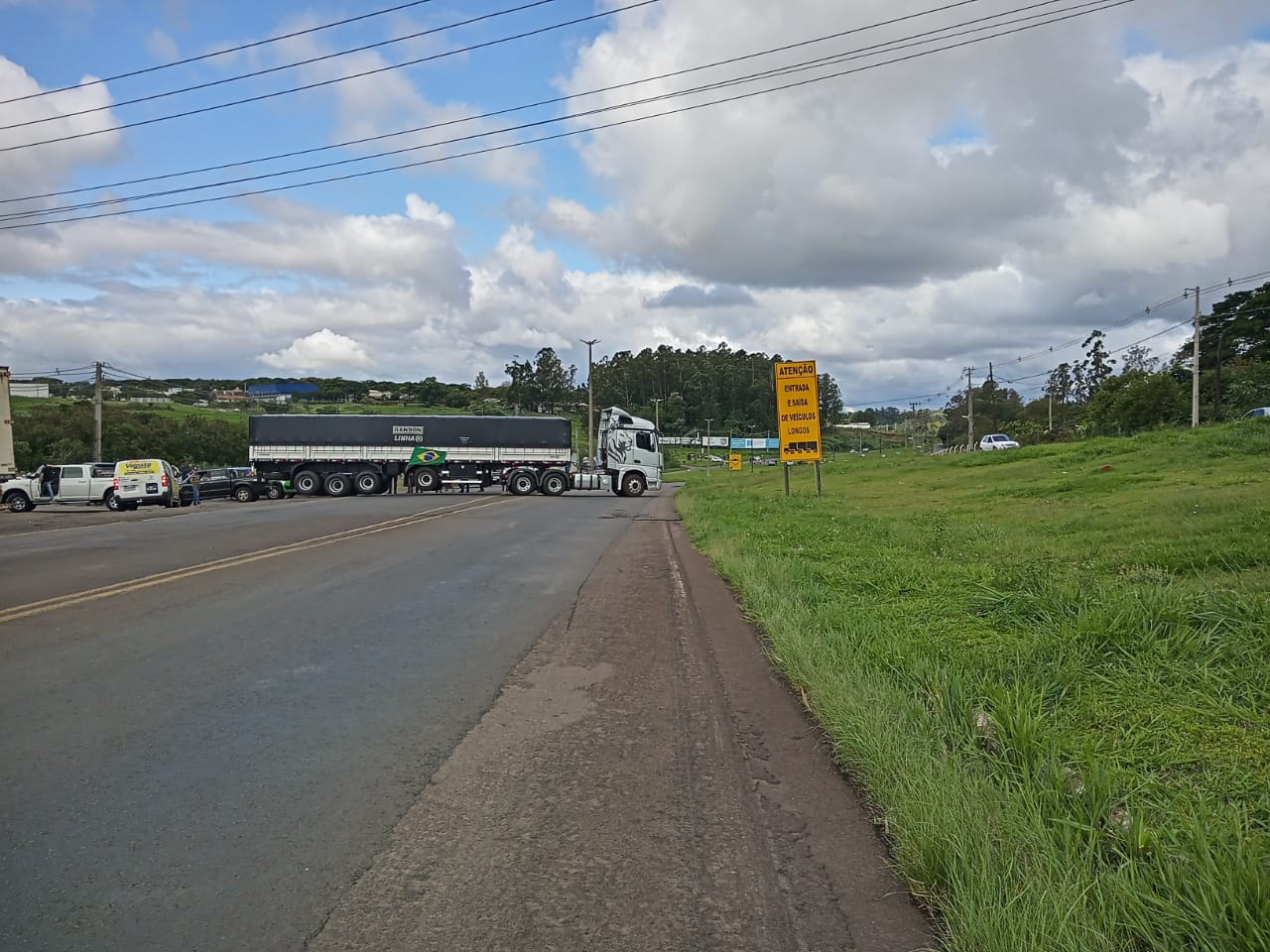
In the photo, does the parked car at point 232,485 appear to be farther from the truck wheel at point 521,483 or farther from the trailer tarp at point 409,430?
the truck wheel at point 521,483

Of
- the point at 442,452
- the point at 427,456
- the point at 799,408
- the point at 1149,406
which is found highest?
the point at 1149,406

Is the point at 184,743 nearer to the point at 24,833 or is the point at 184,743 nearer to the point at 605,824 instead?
the point at 24,833

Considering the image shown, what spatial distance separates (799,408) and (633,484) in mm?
16454

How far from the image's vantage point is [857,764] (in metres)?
5.09

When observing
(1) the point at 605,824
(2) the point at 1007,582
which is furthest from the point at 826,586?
(1) the point at 605,824

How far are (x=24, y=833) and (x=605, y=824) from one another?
2.55 m

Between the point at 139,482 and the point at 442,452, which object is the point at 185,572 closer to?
the point at 139,482

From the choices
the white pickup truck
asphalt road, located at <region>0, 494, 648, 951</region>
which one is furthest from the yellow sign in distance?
the white pickup truck

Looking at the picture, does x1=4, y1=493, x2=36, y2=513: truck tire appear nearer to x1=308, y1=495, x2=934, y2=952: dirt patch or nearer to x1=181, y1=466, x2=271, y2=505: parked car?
x1=181, y1=466, x2=271, y2=505: parked car

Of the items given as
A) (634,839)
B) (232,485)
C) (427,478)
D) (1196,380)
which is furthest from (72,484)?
(1196,380)

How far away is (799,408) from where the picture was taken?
27391 millimetres

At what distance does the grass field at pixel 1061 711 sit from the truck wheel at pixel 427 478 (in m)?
31.6

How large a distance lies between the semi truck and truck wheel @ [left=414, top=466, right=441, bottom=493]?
0.05 metres

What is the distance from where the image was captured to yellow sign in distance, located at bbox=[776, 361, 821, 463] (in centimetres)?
2719
